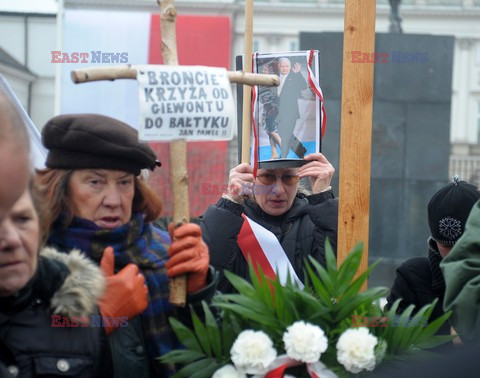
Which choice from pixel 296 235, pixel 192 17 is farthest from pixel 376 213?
pixel 192 17

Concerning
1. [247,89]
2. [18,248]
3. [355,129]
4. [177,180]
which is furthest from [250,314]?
[247,89]

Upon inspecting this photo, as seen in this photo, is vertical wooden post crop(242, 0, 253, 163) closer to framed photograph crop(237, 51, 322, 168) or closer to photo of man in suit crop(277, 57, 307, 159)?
framed photograph crop(237, 51, 322, 168)

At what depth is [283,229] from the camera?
13.7ft

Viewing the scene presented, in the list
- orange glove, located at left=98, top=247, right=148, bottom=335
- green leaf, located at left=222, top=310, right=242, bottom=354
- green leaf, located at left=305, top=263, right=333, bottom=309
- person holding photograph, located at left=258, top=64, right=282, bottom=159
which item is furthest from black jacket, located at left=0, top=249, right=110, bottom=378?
person holding photograph, located at left=258, top=64, right=282, bottom=159

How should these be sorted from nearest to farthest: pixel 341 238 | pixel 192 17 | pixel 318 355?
pixel 318 355 → pixel 341 238 → pixel 192 17

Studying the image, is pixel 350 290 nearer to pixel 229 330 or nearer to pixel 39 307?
pixel 229 330

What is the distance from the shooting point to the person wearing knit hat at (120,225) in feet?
8.84

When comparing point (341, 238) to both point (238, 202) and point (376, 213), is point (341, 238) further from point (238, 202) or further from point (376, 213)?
point (376, 213)

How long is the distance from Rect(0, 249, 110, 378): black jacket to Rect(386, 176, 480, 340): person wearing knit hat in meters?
1.59

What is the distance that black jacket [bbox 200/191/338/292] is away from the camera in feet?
12.7

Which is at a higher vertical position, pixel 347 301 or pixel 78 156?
pixel 78 156

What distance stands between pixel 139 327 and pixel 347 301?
0.64m

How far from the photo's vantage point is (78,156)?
9.69ft

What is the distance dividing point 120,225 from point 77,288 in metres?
0.56
